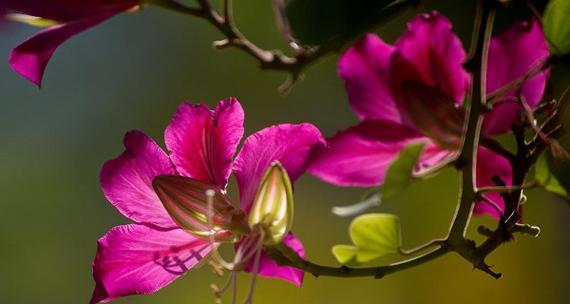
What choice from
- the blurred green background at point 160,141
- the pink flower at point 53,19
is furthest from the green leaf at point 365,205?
the blurred green background at point 160,141

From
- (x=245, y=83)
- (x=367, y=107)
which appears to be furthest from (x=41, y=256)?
(x=367, y=107)

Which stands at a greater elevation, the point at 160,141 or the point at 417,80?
the point at 417,80

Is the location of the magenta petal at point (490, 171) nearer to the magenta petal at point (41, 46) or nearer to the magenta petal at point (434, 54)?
the magenta petal at point (434, 54)

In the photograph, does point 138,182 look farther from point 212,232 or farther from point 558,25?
point 558,25

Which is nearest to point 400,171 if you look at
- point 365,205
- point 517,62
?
point 365,205

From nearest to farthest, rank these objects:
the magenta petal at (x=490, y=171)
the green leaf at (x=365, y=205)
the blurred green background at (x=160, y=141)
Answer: the green leaf at (x=365, y=205) → the magenta petal at (x=490, y=171) → the blurred green background at (x=160, y=141)

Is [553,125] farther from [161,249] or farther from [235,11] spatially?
[235,11]
